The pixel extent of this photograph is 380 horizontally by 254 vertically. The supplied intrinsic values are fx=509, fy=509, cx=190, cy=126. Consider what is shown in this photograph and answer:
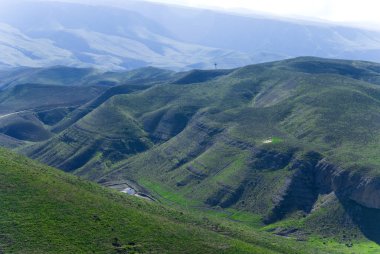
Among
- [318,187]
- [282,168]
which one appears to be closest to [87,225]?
[318,187]

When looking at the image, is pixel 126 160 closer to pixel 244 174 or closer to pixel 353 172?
pixel 244 174

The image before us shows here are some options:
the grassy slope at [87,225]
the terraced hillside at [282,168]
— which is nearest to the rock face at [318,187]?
the terraced hillside at [282,168]

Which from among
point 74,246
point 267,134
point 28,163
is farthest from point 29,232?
point 267,134

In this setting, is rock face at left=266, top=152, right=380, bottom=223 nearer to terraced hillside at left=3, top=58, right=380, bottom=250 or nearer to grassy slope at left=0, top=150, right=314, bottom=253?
terraced hillside at left=3, top=58, right=380, bottom=250

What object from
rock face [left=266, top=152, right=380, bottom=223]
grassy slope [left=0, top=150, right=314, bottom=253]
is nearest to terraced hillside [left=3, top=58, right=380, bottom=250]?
rock face [left=266, top=152, right=380, bottom=223]

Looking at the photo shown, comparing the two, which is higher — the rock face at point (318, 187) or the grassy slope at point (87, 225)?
the grassy slope at point (87, 225)

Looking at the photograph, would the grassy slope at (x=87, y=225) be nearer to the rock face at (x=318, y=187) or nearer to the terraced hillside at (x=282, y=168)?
the terraced hillside at (x=282, y=168)

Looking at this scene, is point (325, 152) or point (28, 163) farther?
point (325, 152)

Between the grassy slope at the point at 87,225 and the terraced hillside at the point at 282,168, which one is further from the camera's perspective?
the terraced hillside at the point at 282,168
